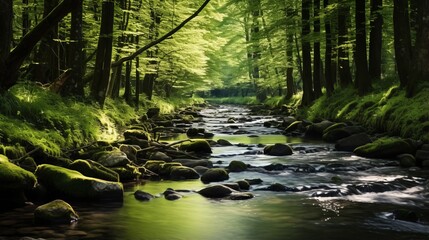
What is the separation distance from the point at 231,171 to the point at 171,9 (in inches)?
478

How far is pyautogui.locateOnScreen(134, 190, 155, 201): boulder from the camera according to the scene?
26.9ft

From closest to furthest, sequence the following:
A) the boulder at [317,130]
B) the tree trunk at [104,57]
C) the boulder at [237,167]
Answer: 1. the boulder at [237,167]
2. the tree trunk at [104,57]
3. the boulder at [317,130]

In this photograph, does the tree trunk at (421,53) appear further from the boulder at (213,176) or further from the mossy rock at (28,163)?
the mossy rock at (28,163)

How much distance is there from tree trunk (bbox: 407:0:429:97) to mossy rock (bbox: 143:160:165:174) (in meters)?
8.95

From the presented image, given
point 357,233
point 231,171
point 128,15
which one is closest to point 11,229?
point 357,233

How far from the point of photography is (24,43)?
9.85 meters

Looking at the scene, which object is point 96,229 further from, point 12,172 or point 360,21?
point 360,21

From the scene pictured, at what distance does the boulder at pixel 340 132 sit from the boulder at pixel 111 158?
895 centimetres

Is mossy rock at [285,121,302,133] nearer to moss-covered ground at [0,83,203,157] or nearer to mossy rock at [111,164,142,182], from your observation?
moss-covered ground at [0,83,203,157]

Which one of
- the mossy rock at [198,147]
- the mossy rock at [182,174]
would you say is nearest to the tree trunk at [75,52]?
the mossy rock at [198,147]

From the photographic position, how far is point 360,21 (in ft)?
66.0

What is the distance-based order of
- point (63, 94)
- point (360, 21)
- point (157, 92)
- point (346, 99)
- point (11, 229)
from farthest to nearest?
1. point (157, 92)
2. point (346, 99)
3. point (360, 21)
4. point (63, 94)
5. point (11, 229)

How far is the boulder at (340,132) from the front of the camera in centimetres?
1623

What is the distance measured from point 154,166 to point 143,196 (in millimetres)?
2604
